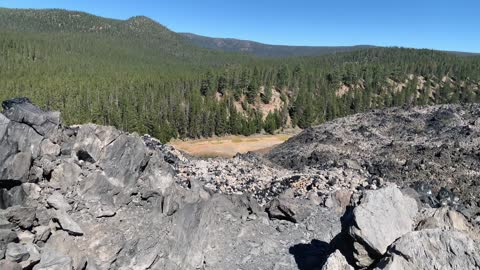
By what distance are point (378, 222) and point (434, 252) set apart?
345cm

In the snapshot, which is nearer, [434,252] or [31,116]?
[434,252]

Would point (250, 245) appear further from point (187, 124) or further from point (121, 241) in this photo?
point (187, 124)

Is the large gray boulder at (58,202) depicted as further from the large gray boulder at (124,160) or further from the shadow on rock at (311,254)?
the shadow on rock at (311,254)

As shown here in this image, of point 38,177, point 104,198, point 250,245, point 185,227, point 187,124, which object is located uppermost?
point 38,177

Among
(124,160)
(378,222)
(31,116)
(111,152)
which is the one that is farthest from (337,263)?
(31,116)

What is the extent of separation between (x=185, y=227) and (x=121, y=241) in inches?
148

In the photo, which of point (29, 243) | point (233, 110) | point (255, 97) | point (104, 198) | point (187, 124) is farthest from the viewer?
point (255, 97)

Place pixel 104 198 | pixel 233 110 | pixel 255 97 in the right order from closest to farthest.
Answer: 1. pixel 104 198
2. pixel 233 110
3. pixel 255 97

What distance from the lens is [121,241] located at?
2227 cm

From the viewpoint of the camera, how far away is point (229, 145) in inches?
3610

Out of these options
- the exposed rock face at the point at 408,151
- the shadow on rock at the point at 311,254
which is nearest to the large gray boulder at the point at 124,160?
the shadow on rock at the point at 311,254

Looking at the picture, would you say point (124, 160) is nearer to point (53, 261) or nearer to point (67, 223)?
point (67, 223)

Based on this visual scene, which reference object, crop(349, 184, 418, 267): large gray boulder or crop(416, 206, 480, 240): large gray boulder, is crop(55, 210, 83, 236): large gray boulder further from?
crop(416, 206, 480, 240): large gray boulder

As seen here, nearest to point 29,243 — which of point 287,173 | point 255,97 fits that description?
point 287,173
